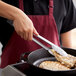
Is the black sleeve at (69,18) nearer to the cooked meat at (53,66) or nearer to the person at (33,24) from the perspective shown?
the person at (33,24)

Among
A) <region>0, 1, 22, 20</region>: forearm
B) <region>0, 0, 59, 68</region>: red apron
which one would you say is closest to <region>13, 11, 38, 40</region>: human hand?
<region>0, 1, 22, 20</region>: forearm

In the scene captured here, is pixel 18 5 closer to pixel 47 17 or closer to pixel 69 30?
pixel 47 17

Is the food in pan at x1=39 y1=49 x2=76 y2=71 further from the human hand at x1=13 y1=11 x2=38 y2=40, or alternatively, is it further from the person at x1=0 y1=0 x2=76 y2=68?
the person at x1=0 y1=0 x2=76 y2=68

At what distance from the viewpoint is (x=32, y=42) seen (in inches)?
49.6

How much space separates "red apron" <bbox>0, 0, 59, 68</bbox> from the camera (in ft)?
4.13

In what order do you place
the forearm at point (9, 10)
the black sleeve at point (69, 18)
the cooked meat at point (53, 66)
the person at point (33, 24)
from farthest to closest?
1. the black sleeve at point (69, 18)
2. the person at point (33, 24)
3. the forearm at point (9, 10)
4. the cooked meat at point (53, 66)

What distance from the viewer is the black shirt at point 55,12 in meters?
1.27

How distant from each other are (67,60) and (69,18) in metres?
0.54

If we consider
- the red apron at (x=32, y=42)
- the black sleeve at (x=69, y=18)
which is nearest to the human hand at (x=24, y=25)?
the red apron at (x=32, y=42)

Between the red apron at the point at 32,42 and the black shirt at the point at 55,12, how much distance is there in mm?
29

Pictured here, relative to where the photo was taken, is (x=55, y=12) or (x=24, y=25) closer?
(x=24, y=25)

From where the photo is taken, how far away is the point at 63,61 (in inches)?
36.8

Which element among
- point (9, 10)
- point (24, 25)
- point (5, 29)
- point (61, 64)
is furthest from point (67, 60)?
point (5, 29)

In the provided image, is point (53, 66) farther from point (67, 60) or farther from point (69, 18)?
point (69, 18)
